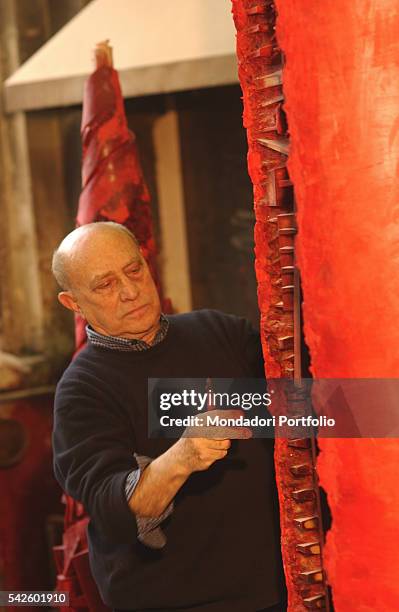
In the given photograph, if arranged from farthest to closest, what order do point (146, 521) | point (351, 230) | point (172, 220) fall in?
point (172, 220) < point (146, 521) < point (351, 230)

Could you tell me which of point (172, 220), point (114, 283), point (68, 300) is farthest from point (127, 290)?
point (172, 220)

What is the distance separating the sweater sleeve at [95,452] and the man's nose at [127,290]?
0.15 metres

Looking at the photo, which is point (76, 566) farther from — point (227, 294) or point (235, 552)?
point (227, 294)

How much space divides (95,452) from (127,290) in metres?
0.27

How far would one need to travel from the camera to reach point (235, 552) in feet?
4.87

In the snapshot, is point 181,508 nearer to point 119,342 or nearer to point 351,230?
point 119,342

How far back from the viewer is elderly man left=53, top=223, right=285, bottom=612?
146 centimetres

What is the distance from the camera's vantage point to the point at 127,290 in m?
1.50

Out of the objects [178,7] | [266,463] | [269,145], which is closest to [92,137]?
[178,7]

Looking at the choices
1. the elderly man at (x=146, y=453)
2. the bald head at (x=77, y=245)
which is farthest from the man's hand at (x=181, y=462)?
the bald head at (x=77, y=245)

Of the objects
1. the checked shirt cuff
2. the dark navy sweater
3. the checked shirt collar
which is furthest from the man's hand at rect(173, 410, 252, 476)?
the checked shirt collar

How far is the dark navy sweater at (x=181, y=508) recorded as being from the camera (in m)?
1.46

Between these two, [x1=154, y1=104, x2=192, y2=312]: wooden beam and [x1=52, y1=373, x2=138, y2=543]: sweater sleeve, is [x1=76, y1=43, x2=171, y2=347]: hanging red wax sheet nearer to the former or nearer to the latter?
[x1=52, y1=373, x2=138, y2=543]: sweater sleeve

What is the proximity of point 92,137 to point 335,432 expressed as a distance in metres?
Result: 1.21
